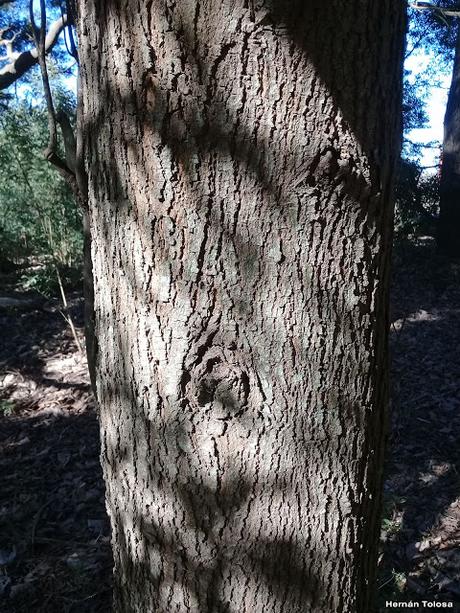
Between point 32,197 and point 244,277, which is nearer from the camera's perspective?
point 244,277

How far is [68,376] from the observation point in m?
5.35

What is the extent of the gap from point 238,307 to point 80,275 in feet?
24.6

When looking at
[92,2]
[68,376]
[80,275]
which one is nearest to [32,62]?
[80,275]

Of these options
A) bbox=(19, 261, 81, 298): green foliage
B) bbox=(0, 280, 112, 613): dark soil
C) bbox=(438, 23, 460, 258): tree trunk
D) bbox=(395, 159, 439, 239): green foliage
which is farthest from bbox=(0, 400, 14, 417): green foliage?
bbox=(438, 23, 460, 258): tree trunk

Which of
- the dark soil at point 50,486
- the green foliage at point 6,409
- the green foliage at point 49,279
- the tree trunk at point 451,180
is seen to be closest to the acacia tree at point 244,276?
the dark soil at point 50,486

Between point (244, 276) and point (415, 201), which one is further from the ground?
point (415, 201)

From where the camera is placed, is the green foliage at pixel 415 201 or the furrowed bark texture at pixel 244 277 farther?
the green foliage at pixel 415 201

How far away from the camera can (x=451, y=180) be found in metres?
8.77

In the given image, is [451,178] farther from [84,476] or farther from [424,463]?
[84,476]

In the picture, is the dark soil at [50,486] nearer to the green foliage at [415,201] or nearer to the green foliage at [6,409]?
the green foliage at [6,409]

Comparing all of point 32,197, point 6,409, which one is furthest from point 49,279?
point 6,409

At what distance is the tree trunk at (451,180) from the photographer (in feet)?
28.6

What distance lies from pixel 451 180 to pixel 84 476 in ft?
25.5

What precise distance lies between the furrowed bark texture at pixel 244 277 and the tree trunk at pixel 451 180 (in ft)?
27.6
